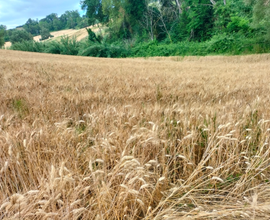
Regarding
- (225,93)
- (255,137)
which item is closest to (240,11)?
(225,93)

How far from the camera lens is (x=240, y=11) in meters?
20.6

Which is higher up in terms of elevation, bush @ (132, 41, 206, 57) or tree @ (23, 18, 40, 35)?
tree @ (23, 18, 40, 35)

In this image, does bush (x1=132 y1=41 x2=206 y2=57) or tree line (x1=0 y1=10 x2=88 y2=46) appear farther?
tree line (x1=0 y1=10 x2=88 y2=46)

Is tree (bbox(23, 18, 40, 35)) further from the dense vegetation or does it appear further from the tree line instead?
the dense vegetation

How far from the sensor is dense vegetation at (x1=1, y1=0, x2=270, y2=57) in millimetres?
16594

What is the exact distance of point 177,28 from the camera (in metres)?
27.7

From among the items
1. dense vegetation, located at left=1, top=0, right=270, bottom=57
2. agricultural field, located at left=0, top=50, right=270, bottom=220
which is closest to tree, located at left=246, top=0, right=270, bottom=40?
dense vegetation, located at left=1, top=0, right=270, bottom=57

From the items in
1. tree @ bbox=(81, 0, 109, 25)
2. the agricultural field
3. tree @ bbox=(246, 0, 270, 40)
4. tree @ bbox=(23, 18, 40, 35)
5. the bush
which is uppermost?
tree @ bbox=(23, 18, 40, 35)

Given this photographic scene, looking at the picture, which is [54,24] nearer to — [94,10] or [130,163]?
[94,10]

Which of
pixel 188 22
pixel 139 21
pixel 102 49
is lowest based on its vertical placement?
pixel 102 49

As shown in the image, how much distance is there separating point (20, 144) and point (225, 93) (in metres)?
3.28

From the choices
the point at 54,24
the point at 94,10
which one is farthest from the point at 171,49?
the point at 54,24

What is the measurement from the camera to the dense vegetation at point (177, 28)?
54.4ft

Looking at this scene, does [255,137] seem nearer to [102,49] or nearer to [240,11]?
[240,11]
